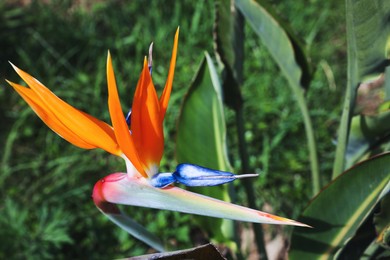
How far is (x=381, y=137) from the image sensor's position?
107cm

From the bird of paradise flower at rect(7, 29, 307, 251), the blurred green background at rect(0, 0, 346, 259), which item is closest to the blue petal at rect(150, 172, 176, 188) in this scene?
the bird of paradise flower at rect(7, 29, 307, 251)

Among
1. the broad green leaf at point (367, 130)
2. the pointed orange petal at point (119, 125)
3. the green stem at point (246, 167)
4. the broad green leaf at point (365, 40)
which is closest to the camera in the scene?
the pointed orange petal at point (119, 125)

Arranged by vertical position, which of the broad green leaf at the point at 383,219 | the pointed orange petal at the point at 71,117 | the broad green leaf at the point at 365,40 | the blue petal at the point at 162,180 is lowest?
the broad green leaf at the point at 383,219

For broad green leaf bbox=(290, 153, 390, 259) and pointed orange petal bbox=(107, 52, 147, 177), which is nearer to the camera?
pointed orange petal bbox=(107, 52, 147, 177)

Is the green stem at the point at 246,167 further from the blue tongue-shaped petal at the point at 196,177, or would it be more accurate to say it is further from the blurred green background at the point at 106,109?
the blue tongue-shaped petal at the point at 196,177

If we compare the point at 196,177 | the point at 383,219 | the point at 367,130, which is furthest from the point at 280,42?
the point at 196,177

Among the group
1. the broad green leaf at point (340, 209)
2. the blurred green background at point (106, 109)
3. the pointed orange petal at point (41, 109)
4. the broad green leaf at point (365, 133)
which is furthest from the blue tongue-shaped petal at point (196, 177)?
the blurred green background at point (106, 109)

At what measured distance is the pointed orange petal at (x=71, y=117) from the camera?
0.69 metres

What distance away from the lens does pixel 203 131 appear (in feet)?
3.74

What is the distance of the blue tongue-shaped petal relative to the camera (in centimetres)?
68

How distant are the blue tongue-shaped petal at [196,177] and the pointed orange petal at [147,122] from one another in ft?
0.11

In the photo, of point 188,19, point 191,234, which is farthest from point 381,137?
point 188,19

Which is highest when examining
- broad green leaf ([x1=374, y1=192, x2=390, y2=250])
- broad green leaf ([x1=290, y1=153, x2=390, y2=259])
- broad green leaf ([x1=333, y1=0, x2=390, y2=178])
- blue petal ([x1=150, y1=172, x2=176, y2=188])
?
broad green leaf ([x1=333, y1=0, x2=390, y2=178])

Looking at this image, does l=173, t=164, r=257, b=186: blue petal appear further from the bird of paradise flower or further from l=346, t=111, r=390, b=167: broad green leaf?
l=346, t=111, r=390, b=167: broad green leaf
